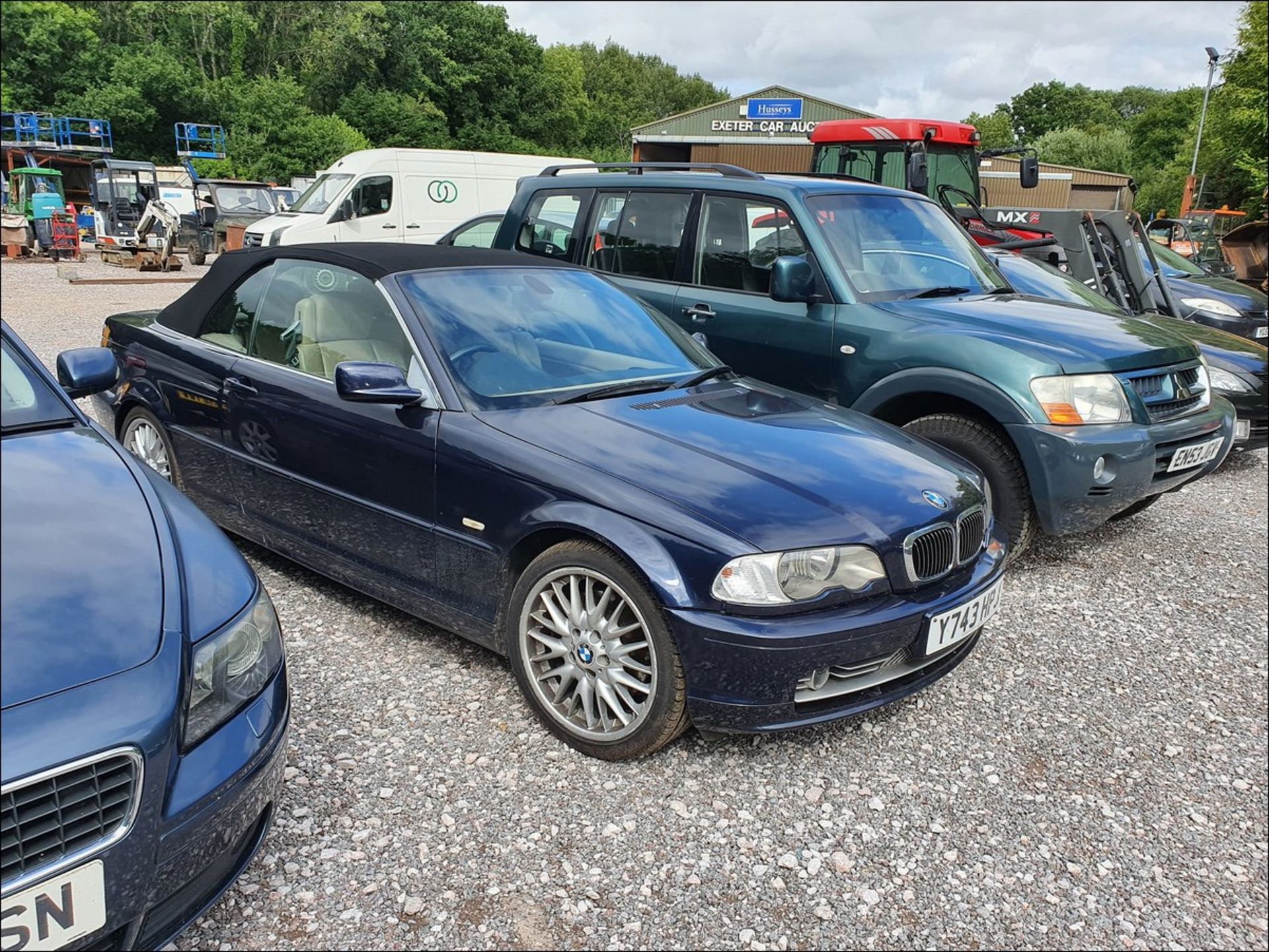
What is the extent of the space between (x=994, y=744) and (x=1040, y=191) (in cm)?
3510

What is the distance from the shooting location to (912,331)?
4770mm

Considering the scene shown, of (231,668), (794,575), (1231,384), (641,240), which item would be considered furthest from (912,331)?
(231,668)

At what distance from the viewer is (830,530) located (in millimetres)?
2764

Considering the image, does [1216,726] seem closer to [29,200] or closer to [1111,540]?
[1111,540]

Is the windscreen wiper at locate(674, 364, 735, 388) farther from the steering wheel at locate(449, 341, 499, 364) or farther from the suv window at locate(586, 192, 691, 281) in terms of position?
the suv window at locate(586, 192, 691, 281)

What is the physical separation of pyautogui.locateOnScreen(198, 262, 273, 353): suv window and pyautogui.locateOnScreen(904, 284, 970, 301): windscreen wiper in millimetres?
3218

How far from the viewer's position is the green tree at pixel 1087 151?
5856 cm

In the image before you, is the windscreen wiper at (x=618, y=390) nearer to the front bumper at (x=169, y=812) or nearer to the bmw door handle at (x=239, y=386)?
the bmw door handle at (x=239, y=386)

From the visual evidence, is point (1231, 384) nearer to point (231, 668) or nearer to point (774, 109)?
point (231, 668)

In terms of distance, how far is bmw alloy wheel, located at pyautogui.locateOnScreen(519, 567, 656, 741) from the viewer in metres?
2.84

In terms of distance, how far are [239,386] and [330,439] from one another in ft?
2.13

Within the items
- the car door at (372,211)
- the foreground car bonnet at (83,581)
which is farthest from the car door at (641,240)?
the car door at (372,211)

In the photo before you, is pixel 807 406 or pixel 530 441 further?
pixel 807 406

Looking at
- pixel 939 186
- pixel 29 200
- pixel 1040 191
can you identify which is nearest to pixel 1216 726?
pixel 939 186
